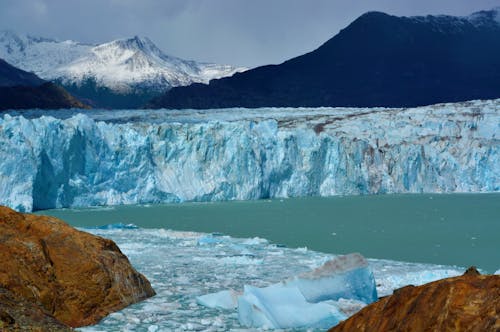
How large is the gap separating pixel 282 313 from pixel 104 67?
17658 cm

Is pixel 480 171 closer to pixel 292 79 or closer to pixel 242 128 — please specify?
pixel 242 128

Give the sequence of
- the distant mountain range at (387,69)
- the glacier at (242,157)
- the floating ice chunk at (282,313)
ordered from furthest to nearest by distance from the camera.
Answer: the distant mountain range at (387,69)
the glacier at (242,157)
the floating ice chunk at (282,313)

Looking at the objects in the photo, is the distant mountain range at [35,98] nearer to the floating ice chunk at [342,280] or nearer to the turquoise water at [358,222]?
the turquoise water at [358,222]

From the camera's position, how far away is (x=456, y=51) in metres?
117

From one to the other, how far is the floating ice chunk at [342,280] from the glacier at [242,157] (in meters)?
17.5

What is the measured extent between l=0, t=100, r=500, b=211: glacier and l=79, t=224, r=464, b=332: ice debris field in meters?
14.7

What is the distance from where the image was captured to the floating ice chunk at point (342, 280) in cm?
686

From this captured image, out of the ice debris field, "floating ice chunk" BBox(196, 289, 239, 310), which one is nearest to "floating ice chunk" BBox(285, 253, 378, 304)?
the ice debris field


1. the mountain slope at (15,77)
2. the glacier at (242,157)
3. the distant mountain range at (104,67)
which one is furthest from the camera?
the distant mountain range at (104,67)

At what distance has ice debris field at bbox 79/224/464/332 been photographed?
19.8ft

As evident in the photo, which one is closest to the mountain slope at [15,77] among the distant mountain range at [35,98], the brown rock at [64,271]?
the distant mountain range at [35,98]

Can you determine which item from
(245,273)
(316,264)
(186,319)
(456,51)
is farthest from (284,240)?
(456,51)

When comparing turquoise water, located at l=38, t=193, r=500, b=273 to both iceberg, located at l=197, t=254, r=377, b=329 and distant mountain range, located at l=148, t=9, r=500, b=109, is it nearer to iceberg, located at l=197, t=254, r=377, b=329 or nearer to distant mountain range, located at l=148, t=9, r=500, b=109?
iceberg, located at l=197, t=254, r=377, b=329

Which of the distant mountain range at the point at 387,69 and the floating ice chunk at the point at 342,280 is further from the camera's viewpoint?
the distant mountain range at the point at 387,69
